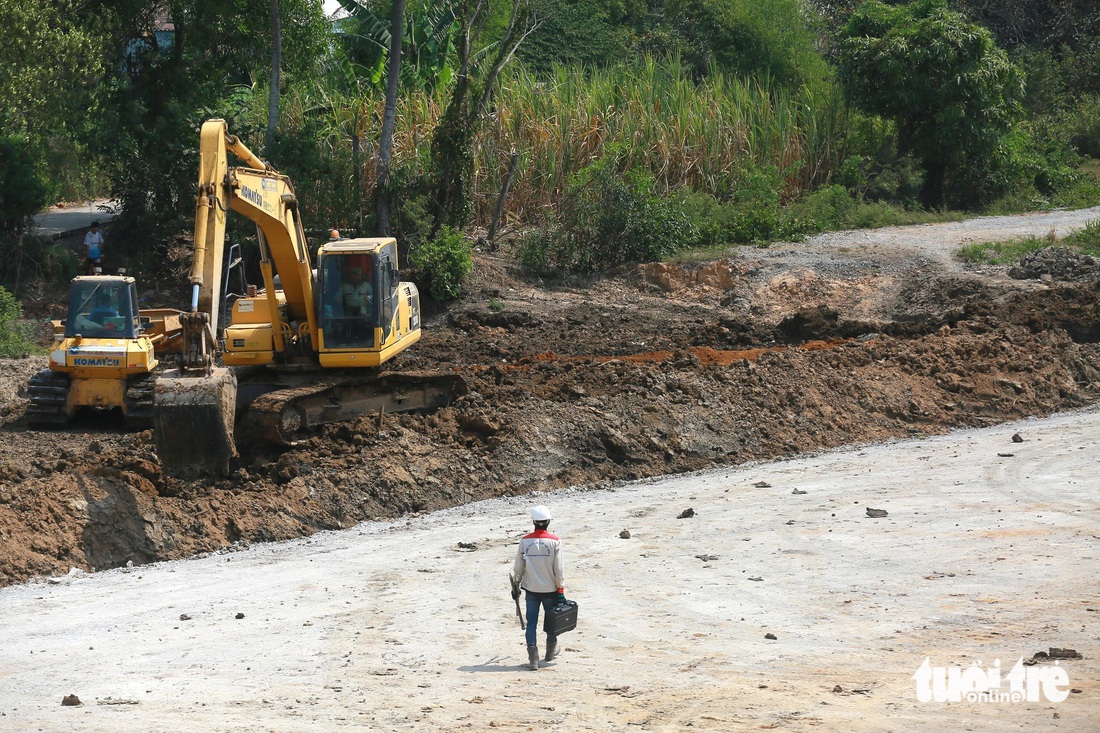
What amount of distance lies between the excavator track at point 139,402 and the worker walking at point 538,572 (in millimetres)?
10233

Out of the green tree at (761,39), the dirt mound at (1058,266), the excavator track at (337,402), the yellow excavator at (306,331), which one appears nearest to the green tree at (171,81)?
the yellow excavator at (306,331)

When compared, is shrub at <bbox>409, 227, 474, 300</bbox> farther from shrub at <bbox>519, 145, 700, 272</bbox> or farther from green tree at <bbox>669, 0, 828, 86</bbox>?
→ green tree at <bbox>669, 0, 828, 86</bbox>

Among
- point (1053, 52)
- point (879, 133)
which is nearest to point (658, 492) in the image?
point (879, 133)

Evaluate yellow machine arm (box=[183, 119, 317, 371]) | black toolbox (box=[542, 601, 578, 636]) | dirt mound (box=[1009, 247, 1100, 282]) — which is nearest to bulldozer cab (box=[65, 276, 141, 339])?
yellow machine arm (box=[183, 119, 317, 371])

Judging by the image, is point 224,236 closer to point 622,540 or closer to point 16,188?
point 622,540

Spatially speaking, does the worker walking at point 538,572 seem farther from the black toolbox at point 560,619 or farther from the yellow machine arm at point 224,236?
the yellow machine arm at point 224,236

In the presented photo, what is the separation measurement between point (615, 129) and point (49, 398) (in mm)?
17573

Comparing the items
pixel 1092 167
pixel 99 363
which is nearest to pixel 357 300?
pixel 99 363

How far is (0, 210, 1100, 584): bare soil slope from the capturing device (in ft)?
43.9

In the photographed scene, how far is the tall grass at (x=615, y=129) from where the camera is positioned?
30.2 m

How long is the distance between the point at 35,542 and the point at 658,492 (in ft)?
23.0

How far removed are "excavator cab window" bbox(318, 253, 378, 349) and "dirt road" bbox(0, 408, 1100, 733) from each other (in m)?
2.58

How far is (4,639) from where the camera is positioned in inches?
388

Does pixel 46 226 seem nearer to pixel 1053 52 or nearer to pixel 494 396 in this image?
pixel 494 396
